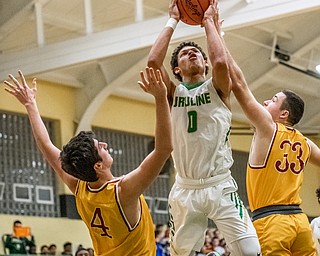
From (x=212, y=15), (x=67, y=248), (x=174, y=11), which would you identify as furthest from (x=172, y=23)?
(x=67, y=248)

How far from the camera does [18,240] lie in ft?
55.4

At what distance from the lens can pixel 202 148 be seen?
20.2ft

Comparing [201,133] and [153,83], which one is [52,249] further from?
[153,83]

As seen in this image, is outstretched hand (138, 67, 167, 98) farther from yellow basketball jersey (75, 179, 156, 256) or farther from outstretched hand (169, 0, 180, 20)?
outstretched hand (169, 0, 180, 20)

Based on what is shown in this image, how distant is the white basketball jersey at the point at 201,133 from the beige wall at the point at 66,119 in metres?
11.7

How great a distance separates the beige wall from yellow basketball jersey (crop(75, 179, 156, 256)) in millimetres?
12150

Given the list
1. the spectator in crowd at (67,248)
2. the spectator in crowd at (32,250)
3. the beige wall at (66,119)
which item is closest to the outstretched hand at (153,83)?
the spectator in crowd at (32,250)

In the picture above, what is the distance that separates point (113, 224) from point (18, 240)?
11815 millimetres

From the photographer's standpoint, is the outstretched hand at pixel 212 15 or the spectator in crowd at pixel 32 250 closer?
the outstretched hand at pixel 212 15

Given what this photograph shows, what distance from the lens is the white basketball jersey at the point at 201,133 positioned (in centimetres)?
616

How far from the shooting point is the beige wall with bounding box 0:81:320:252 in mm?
17875

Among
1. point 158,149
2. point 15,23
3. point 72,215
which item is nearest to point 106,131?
point 72,215

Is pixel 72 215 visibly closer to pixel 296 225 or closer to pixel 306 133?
pixel 306 133

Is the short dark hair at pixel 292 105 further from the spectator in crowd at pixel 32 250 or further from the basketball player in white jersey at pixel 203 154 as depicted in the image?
the spectator in crowd at pixel 32 250
